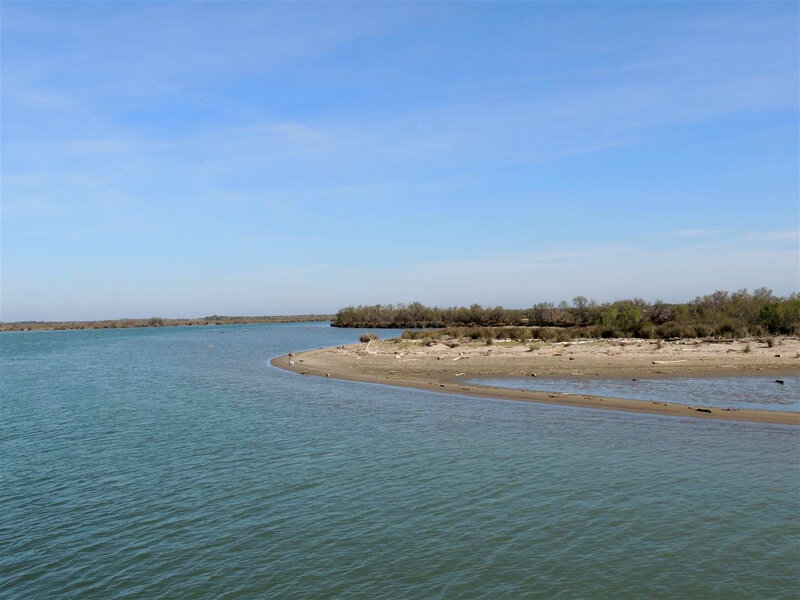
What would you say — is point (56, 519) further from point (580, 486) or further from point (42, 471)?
point (580, 486)

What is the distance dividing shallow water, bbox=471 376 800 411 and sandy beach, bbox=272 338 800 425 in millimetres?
1164

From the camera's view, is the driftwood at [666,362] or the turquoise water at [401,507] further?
the driftwood at [666,362]

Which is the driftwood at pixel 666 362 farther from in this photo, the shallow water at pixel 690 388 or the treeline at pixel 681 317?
the treeline at pixel 681 317

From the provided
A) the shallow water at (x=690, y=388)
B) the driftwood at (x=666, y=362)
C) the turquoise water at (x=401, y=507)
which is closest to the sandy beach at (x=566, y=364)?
the driftwood at (x=666, y=362)

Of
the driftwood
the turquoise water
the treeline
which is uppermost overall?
the treeline

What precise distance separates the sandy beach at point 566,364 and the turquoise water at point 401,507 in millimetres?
3314

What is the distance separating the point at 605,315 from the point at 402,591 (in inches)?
2018

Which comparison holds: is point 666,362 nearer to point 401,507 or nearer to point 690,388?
point 690,388

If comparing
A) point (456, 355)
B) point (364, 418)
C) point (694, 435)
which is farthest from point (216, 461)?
point (456, 355)

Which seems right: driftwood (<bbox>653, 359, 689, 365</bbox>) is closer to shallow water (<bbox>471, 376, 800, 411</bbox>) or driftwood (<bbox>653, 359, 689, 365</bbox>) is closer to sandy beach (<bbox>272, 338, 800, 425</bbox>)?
sandy beach (<bbox>272, 338, 800, 425</bbox>)

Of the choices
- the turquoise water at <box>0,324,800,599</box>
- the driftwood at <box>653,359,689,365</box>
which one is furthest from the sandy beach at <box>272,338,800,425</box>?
the turquoise water at <box>0,324,800,599</box>

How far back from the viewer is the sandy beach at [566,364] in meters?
23.3

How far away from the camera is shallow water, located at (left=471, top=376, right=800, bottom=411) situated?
21.5 meters

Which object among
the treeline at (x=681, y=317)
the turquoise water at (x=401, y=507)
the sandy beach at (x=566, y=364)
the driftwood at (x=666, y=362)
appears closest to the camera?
the turquoise water at (x=401, y=507)
